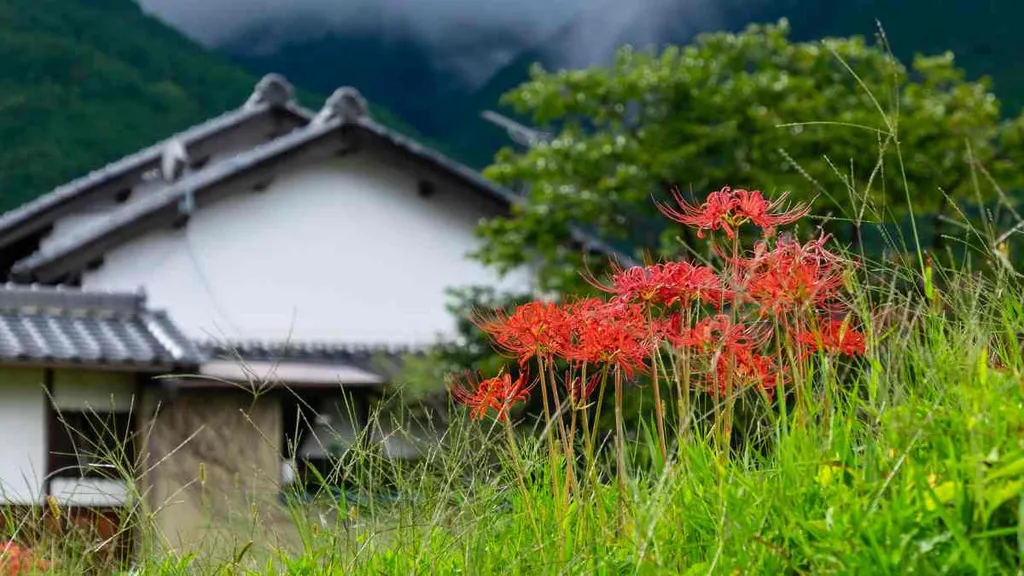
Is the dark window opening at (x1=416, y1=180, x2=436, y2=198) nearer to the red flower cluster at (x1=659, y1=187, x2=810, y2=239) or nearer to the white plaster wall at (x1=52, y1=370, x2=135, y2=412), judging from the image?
the white plaster wall at (x1=52, y1=370, x2=135, y2=412)

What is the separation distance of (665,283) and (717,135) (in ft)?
35.6

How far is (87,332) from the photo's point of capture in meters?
10.2

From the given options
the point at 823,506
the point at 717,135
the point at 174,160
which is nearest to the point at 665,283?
the point at 823,506

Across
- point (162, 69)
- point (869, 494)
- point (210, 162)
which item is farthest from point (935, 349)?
point (162, 69)

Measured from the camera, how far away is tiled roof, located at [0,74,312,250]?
51.2 ft

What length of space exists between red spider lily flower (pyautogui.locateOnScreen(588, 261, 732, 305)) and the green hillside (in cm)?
2078

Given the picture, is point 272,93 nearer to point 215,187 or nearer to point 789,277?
point 215,187

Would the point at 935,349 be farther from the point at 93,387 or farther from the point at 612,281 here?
the point at 93,387

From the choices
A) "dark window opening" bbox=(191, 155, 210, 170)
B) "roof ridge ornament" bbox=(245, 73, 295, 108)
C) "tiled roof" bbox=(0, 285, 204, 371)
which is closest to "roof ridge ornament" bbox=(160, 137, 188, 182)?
"dark window opening" bbox=(191, 155, 210, 170)

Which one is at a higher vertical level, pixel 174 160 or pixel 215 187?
pixel 174 160

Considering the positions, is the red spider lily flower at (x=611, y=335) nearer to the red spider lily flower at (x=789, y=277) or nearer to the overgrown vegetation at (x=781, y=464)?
the overgrown vegetation at (x=781, y=464)

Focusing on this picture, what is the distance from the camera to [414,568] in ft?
7.20

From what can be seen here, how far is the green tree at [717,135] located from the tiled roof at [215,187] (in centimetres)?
63

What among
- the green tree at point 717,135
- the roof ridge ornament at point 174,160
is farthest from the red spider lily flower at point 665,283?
the roof ridge ornament at point 174,160
